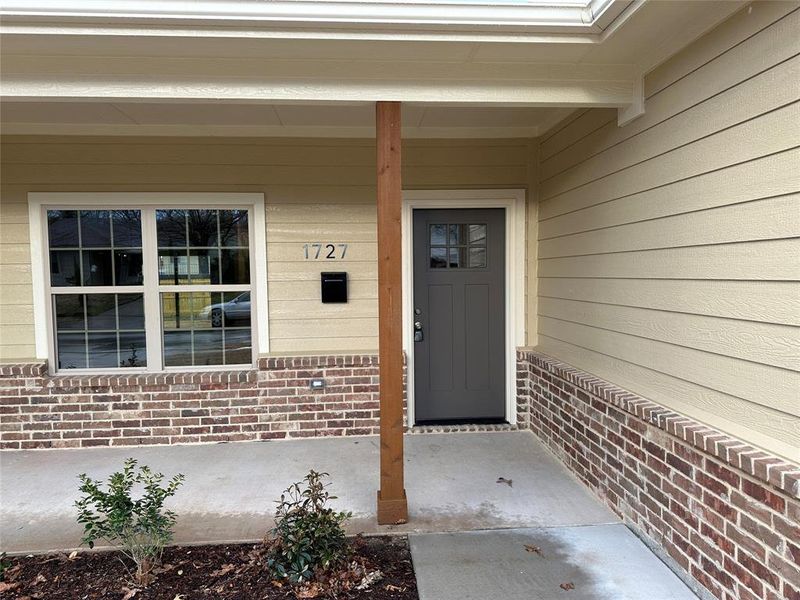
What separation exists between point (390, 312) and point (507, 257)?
2.00 metres

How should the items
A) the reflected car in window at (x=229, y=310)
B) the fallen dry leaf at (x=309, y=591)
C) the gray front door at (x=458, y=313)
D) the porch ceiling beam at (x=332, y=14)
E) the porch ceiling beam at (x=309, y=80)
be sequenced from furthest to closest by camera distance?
1. the gray front door at (x=458, y=313)
2. the reflected car in window at (x=229, y=310)
3. the porch ceiling beam at (x=309, y=80)
4. the porch ceiling beam at (x=332, y=14)
5. the fallen dry leaf at (x=309, y=591)

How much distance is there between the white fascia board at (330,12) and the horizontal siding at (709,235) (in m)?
0.60

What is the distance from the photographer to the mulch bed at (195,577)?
7.41ft

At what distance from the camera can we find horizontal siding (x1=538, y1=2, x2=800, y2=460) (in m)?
1.91

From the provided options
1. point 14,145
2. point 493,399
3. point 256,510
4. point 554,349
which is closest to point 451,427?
point 493,399

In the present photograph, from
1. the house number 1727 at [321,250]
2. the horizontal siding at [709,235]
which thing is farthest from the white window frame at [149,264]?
the horizontal siding at [709,235]

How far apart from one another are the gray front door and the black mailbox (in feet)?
2.06

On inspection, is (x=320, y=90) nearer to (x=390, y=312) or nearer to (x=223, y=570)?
(x=390, y=312)

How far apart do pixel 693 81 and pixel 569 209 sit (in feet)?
4.66

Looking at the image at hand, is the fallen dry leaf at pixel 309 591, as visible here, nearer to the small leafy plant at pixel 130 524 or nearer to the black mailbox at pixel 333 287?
the small leafy plant at pixel 130 524

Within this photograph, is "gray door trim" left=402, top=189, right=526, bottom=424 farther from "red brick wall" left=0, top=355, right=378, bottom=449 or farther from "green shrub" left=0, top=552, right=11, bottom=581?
"green shrub" left=0, top=552, right=11, bottom=581

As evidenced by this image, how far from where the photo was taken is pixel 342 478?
3.50m

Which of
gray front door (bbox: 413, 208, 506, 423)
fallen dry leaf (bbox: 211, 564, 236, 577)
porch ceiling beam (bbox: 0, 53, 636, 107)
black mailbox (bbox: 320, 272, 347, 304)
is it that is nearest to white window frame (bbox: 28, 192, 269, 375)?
black mailbox (bbox: 320, 272, 347, 304)

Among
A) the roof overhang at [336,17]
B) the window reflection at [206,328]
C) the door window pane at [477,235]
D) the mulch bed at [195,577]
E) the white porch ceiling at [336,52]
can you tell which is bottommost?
the mulch bed at [195,577]
